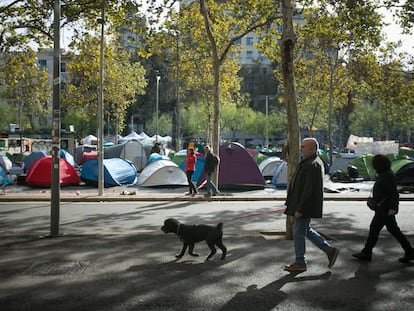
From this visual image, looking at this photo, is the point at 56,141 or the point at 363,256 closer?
the point at 363,256

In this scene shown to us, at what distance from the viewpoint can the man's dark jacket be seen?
237 inches

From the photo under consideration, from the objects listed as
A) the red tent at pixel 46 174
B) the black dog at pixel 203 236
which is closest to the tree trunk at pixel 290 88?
the black dog at pixel 203 236

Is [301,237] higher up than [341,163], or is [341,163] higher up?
[341,163]

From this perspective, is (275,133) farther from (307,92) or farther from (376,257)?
(376,257)

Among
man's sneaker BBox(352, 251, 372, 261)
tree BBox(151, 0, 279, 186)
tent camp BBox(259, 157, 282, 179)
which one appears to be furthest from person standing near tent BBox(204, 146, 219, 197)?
man's sneaker BBox(352, 251, 372, 261)

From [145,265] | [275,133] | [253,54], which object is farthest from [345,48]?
[253,54]

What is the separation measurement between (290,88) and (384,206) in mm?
2712

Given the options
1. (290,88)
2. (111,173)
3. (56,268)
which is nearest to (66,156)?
(111,173)

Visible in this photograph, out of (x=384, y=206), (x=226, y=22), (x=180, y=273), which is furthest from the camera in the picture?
(x=226, y=22)

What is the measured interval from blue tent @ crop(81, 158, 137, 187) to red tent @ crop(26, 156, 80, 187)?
1.43 feet

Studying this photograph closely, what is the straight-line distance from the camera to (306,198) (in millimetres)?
6004

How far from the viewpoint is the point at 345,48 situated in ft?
98.0

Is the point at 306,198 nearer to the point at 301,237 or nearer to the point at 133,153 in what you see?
the point at 301,237

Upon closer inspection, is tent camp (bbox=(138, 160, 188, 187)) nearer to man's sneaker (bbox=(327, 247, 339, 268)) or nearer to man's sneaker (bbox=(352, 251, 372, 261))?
man's sneaker (bbox=(352, 251, 372, 261))
